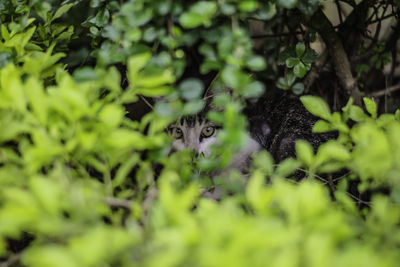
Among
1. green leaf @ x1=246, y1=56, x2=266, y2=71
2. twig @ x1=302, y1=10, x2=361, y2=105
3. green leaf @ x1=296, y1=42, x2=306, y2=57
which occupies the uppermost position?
green leaf @ x1=246, y1=56, x2=266, y2=71

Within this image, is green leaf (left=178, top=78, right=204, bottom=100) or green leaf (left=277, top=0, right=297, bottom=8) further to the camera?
green leaf (left=277, top=0, right=297, bottom=8)

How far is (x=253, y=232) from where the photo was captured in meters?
0.46

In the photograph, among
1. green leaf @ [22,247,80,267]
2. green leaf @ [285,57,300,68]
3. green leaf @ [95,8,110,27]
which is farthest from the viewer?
green leaf @ [285,57,300,68]

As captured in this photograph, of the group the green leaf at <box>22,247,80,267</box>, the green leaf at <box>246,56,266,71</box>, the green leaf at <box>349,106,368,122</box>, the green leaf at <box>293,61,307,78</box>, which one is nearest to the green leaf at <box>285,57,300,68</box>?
the green leaf at <box>293,61,307,78</box>

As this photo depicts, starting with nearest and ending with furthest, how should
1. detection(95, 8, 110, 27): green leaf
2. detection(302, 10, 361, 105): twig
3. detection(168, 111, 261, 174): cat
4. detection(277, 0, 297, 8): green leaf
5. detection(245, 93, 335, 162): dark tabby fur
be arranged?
detection(277, 0, 297, 8): green leaf → detection(95, 8, 110, 27): green leaf → detection(302, 10, 361, 105): twig → detection(245, 93, 335, 162): dark tabby fur → detection(168, 111, 261, 174): cat

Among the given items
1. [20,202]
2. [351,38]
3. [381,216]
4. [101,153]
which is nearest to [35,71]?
[101,153]

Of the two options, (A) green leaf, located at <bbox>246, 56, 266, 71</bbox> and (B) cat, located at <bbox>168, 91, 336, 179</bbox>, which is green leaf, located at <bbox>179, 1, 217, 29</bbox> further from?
(B) cat, located at <bbox>168, 91, 336, 179</bbox>

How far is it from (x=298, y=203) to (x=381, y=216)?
0.45 ft

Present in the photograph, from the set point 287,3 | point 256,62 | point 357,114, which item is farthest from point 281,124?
point 256,62

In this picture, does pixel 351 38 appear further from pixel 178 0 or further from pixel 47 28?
pixel 47 28

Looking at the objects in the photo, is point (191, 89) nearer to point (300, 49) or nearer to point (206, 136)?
point (300, 49)

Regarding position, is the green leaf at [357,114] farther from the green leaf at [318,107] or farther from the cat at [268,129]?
the cat at [268,129]

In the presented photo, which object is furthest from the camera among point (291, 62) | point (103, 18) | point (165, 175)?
point (291, 62)

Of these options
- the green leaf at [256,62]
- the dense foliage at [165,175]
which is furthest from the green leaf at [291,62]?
the green leaf at [256,62]
